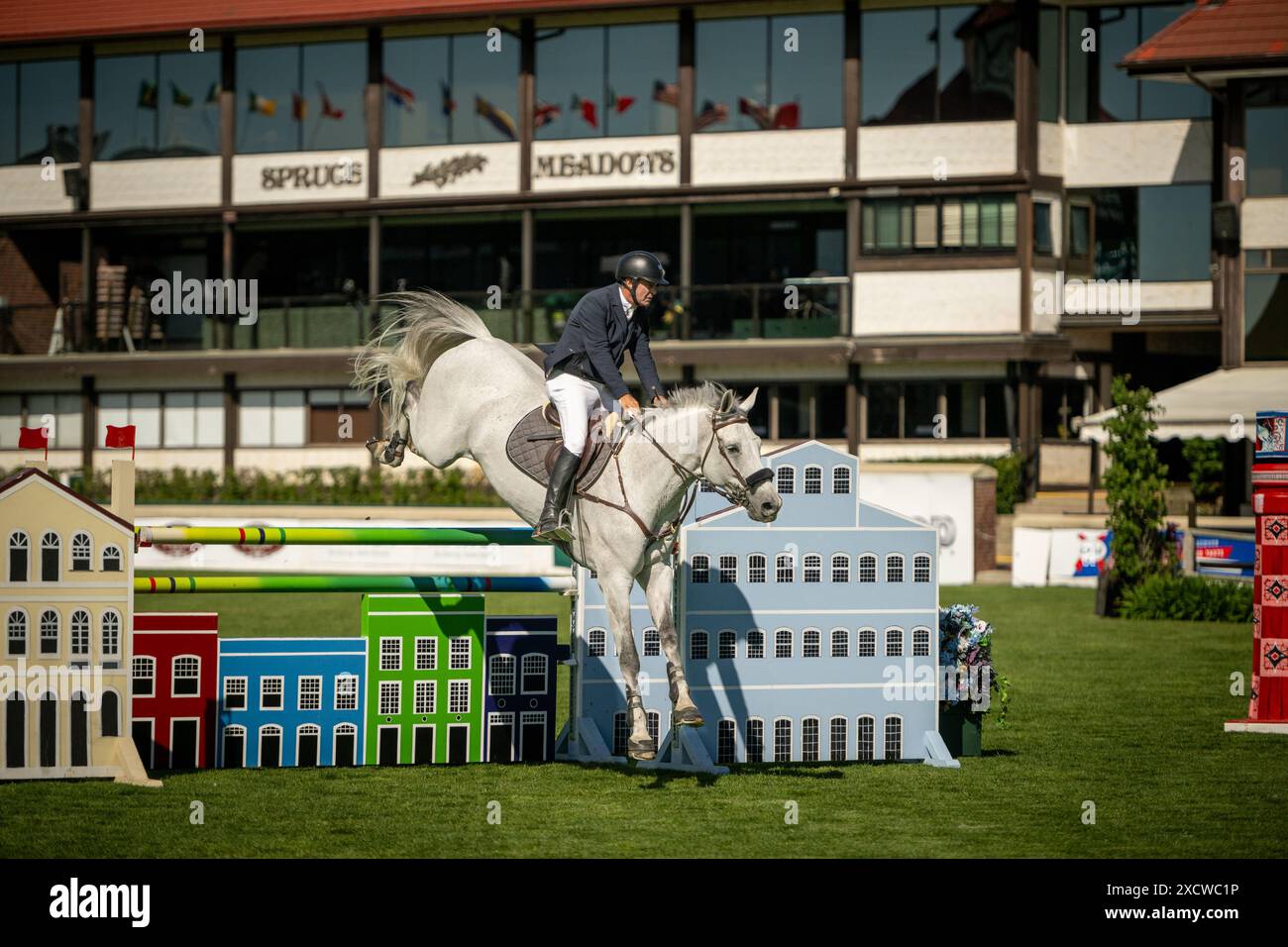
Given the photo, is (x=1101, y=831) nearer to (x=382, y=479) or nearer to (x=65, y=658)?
(x=65, y=658)

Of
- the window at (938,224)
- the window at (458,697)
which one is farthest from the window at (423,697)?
the window at (938,224)

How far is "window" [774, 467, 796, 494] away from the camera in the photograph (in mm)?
10570

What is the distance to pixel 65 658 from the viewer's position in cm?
920

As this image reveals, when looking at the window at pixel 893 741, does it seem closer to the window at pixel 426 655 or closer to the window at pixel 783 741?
the window at pixel 783 741

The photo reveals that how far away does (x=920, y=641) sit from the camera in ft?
34.6

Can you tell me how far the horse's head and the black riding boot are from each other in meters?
0.83

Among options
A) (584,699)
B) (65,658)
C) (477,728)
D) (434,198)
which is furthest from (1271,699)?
(434,198)

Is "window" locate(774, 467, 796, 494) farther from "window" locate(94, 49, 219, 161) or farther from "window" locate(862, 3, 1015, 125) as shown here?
"window" locate(94, 49, 219, 161)

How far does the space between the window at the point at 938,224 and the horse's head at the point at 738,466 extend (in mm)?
27636

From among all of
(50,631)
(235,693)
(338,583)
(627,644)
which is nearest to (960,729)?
(627,644)

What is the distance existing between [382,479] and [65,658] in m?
26.4

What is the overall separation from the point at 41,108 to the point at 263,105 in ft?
20.8

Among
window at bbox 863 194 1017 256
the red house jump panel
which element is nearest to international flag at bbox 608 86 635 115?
window at bbox 863 194 1017 256

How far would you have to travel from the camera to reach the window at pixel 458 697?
10227 mm
